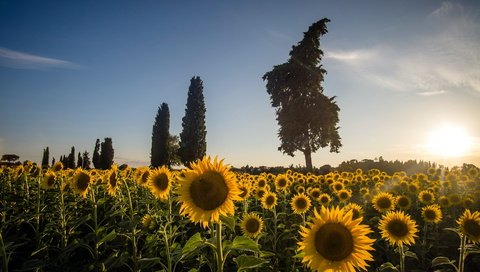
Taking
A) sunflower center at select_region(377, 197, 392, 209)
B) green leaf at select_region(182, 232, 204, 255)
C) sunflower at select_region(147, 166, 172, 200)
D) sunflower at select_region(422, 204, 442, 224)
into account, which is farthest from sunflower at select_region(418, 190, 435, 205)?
green leaf at select_region(182, 232, 204, 255)

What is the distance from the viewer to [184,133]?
4881 centimetres

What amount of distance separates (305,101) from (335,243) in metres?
32.5

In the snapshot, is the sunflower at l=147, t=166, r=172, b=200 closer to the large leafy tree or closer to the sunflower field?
the sunflower field

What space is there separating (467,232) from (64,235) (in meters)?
6.56

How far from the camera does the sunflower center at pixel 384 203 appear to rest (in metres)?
7.02

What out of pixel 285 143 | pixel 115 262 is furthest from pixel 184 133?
pixel 115 262

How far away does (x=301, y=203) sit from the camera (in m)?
6.98

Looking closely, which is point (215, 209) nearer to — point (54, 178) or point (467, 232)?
point (467, 232)

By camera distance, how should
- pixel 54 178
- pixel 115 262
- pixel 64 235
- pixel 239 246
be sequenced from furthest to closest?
pixel 54 178 → pixel 64 235 → pixel 115 262 → pixel 239 246

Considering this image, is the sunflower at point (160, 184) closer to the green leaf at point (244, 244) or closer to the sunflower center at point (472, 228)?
the green leaf at point (244, 244)

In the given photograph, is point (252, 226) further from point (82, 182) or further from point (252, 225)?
point (82, 182)

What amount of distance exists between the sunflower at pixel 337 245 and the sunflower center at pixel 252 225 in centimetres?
316

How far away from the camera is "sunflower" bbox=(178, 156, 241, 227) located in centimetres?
286

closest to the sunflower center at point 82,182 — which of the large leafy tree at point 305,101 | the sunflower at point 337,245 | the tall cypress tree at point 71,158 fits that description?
the sunflower at point 337,245
